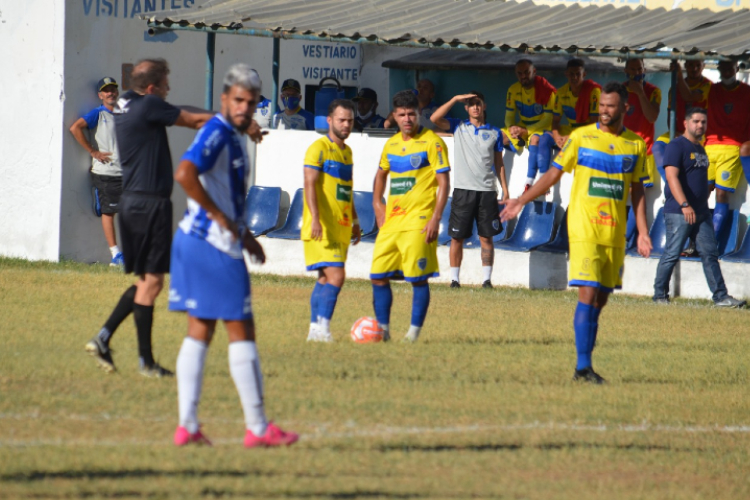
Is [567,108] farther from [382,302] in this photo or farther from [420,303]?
[382,302]

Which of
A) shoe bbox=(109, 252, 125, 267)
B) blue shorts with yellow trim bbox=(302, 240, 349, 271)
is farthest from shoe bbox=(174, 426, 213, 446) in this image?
shoe bbox=(109, 252, 125, 267)

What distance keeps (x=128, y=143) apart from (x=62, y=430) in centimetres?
255

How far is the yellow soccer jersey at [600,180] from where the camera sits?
8891 millimetres

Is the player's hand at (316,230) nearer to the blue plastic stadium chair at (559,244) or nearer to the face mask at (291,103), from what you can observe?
the blue plastic stadium chair at (559,244)

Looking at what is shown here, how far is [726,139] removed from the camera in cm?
1462

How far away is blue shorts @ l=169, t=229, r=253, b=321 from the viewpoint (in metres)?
6.20

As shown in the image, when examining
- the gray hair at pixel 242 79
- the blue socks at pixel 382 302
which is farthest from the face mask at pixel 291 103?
the gray hair at pixel 242 79

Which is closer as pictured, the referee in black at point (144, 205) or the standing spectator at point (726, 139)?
the referee in black at point (144, 205)

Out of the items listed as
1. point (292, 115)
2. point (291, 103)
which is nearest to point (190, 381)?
point (292, 115)

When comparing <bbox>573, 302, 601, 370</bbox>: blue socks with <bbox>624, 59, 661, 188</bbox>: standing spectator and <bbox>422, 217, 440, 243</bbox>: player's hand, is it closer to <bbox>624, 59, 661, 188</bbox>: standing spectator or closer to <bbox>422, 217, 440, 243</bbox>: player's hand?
<bbox>422, 217, 440, 243</bbox>: player's hand

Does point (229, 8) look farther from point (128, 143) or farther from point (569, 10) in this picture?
point (128, 143)

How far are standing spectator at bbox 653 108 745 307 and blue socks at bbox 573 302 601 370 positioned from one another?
494 cm

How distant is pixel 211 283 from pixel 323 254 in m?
4.13

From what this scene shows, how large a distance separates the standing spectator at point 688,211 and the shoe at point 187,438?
8402mm
